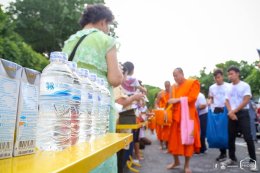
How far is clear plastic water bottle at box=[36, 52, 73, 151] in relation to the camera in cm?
117

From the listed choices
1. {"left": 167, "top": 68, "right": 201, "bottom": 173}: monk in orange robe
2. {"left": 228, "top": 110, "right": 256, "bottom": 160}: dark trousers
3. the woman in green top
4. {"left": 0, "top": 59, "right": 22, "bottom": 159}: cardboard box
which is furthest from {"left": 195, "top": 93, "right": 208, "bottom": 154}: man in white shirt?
{"left": 0, "top": 59, "right": 22, "bottom": 159}: cardboard box

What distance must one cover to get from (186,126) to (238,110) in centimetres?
114

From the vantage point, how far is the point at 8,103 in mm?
855

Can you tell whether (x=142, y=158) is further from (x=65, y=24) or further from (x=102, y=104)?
(x=65, y=24)

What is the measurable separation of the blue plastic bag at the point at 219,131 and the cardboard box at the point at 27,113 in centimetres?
635

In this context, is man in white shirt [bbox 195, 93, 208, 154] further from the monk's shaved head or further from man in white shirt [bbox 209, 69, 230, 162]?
the monk's shaved head

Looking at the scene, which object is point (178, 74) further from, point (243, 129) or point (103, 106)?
point (103, 106)

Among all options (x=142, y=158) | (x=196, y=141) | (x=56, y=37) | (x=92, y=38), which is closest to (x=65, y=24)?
(x=56, y=37)

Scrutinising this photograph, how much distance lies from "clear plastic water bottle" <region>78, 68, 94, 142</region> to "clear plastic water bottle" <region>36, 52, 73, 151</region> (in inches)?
8.3

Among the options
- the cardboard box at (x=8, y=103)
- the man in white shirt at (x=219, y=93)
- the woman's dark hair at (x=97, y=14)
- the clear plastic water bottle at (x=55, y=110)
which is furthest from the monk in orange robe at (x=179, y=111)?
the cardboard box at (x=8, y=103)

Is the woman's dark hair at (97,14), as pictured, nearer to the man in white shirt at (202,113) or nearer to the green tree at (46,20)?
the man in white shirt at (202,113)

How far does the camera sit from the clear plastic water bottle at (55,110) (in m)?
1.17

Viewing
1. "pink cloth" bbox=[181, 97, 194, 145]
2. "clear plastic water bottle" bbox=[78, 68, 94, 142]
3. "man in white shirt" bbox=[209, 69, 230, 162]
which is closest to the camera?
"clear plastic water bottle" bbox=[78, 68, 94, 142]

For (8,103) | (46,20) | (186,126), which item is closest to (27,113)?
(8,103)
